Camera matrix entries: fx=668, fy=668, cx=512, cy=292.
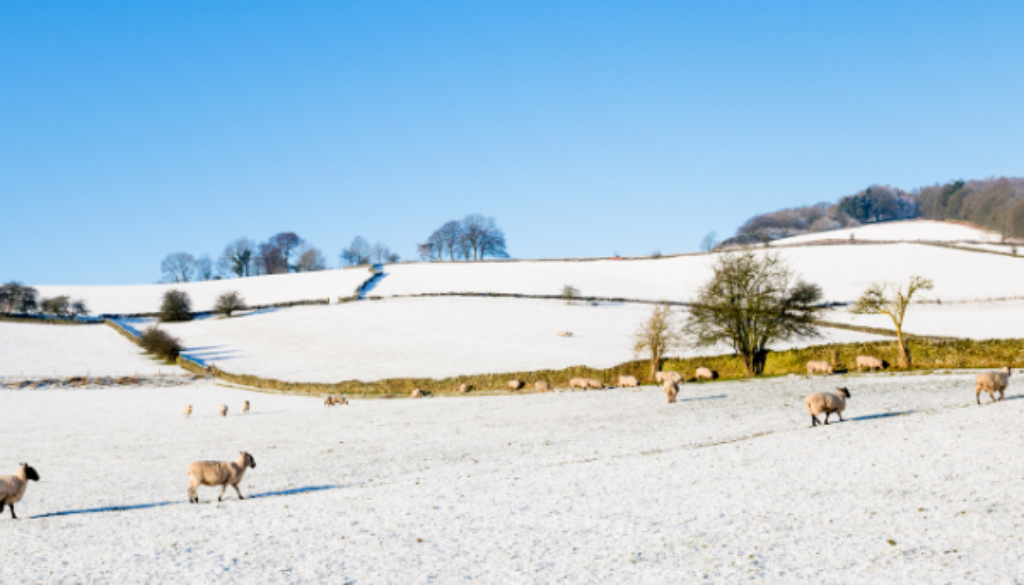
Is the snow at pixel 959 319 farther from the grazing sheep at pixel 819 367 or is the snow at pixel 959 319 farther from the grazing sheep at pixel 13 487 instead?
the grazing sheep at pixel 13 487

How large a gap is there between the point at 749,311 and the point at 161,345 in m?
62.7

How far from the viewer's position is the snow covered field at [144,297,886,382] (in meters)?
62.0

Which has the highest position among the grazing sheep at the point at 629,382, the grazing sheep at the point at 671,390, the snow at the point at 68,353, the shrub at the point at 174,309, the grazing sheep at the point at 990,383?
the shrub at the point at 174,309

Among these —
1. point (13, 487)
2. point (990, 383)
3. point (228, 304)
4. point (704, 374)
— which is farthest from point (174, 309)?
point (990, 383)

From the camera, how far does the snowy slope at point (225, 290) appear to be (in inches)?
4496

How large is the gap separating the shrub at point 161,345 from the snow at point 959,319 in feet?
245

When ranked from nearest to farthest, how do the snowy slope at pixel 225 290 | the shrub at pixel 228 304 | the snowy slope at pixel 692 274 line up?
the snowy slope at pixel 692 274 → the shrub at pixel 228 304 → the snowy slope at pixel 225 290

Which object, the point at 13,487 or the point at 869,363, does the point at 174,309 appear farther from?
the point at 869,363

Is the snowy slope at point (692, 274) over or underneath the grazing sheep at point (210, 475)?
over

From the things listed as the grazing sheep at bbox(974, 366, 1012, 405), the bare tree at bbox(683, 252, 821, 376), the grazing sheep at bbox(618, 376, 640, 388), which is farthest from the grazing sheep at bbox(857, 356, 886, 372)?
the grazing sheep at bbox(974, 366, 1012, 405)

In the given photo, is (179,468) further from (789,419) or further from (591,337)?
(591,337)

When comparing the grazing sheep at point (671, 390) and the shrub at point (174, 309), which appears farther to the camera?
the shrub at point (174, 309)

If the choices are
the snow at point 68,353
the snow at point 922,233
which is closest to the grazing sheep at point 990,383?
the snow at point 68,353

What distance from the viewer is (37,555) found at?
14367 millimetres
